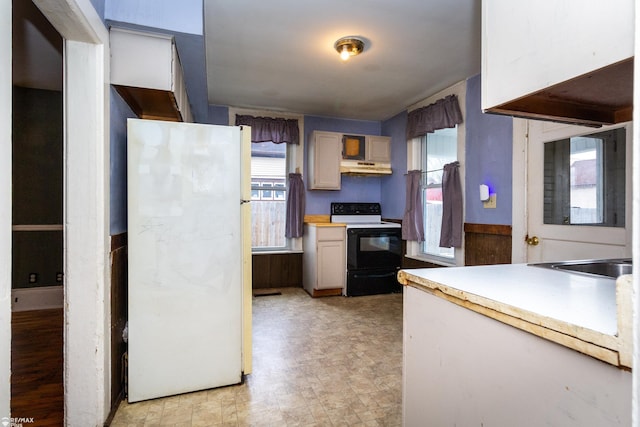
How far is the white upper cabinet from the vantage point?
2.41 feet

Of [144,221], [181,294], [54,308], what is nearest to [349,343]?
[181,294]

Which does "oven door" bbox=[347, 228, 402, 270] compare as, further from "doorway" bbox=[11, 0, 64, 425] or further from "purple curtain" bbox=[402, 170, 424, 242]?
"doorway" bbox=[11, 0, 64, 425]

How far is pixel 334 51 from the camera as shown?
111 inches

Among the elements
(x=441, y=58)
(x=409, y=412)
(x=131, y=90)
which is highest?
(x=441, y=58)

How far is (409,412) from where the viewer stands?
1291mm

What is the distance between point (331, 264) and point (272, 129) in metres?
1.93

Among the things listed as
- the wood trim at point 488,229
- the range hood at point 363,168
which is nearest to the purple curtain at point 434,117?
the range hood at point 363,168

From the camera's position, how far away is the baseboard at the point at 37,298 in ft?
12.0

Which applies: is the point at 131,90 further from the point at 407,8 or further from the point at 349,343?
the point at 349,343

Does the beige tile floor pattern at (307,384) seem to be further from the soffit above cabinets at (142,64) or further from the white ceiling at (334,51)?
the white ceiling at (334,51)

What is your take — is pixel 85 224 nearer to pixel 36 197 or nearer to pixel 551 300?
pixel 551 300

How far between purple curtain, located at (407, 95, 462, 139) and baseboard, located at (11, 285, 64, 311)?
4.53m

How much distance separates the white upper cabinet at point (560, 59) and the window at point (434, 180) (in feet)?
8.71

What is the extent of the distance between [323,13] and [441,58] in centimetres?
122
